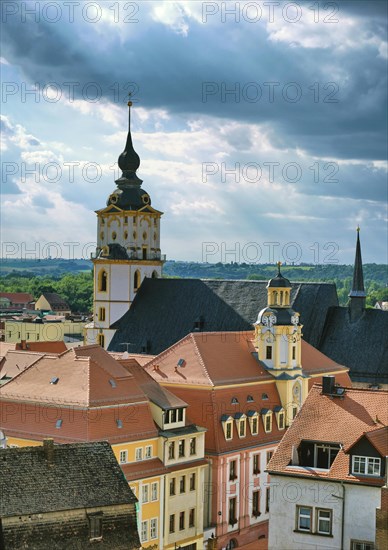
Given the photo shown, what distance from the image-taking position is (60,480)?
142 feet

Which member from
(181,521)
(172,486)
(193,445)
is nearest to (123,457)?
(172,486)

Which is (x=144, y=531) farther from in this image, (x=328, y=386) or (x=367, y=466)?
(x=367, y=466)

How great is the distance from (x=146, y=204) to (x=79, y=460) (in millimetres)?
68096

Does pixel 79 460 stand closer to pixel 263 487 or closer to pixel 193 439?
pixel 193 439

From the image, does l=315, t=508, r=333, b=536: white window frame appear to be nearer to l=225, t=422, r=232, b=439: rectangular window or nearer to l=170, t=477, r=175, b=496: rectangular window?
l=170, t=477, r=175, b=496: rectangular window

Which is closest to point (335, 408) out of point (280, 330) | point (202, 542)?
point (202, 542)

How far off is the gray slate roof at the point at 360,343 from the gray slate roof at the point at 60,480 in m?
Result: 53.4

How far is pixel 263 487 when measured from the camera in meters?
78.2

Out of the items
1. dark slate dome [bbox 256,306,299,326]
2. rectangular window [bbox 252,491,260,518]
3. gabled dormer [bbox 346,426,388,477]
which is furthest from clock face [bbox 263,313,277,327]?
Answer: gabled dormer [bbox 346,426,388,477]

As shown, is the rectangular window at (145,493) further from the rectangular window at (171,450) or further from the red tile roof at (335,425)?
the red tile roof at (335,425)

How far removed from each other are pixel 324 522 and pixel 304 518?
3.10 feet

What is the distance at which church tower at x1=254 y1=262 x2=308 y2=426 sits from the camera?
83938mm

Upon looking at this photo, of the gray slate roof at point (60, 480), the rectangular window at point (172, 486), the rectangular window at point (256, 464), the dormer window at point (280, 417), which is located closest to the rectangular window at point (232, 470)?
the rectangular window at point (256, 464)

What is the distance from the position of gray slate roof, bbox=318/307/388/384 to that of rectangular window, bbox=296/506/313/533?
48294 millimetres
